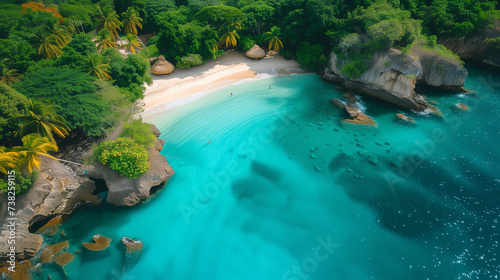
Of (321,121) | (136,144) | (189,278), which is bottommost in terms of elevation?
(189,278)

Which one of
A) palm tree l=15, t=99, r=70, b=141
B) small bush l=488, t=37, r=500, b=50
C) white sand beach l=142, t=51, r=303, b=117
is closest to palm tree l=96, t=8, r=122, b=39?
white sand beach l=142, t=51, r=303, b=117

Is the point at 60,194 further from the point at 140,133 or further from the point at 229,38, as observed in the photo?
the point at 229,38

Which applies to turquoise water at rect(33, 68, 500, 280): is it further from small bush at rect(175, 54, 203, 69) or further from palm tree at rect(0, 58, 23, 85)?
palm tree at rect(0, 58, 23, 85)

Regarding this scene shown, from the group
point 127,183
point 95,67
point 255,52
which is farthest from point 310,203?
point 255,52

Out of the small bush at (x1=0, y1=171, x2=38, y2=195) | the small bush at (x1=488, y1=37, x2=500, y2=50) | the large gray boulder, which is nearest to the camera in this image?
the small bush at (x1=0, y1=171, x2=38, y2=195)

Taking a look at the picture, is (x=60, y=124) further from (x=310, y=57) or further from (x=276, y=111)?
(x=310, y=57)

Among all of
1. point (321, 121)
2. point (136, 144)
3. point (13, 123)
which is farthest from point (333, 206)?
point (13, 123)
